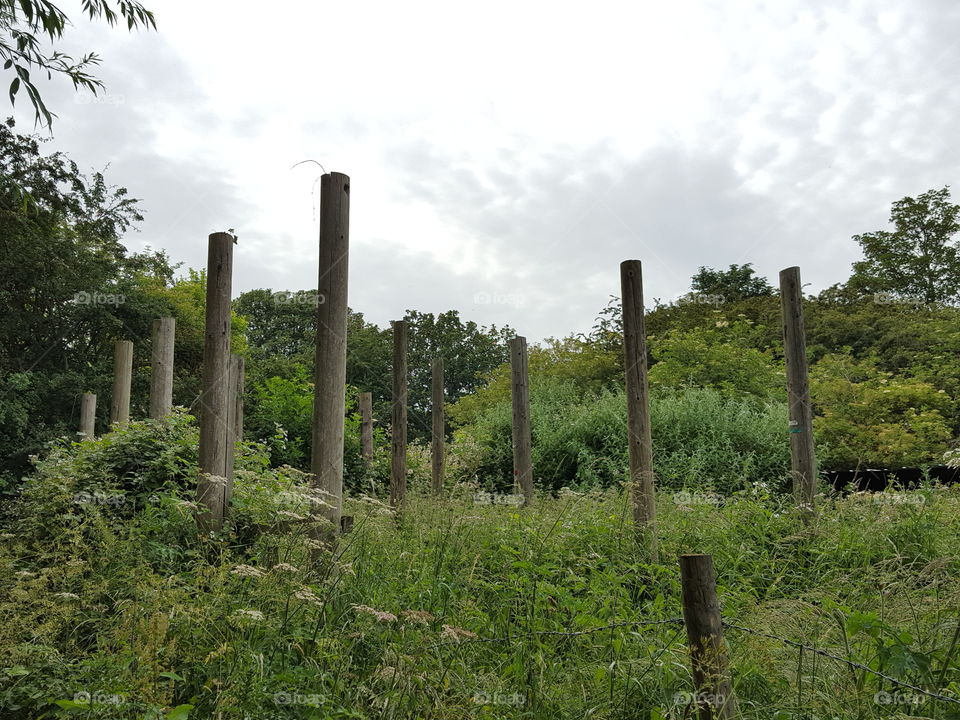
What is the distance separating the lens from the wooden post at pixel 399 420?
1037cm

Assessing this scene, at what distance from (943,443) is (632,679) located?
12887 mm

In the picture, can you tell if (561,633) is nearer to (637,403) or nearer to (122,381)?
(637,403)

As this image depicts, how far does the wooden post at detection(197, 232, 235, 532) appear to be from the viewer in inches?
236

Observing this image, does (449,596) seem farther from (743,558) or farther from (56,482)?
(56,482)

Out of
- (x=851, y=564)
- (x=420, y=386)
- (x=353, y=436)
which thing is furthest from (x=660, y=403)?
(x=420, y=386)

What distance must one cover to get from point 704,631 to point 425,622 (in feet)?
4.69

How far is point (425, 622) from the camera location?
3.72 m

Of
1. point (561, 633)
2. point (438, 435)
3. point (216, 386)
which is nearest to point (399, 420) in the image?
point (438, 435)

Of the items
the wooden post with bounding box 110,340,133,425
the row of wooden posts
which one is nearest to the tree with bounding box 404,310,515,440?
the wooden post with bounding box 110,340,133,425

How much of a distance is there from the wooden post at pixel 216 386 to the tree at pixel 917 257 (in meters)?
24.3

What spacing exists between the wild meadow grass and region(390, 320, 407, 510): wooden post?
4.02 m

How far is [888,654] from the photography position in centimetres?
294

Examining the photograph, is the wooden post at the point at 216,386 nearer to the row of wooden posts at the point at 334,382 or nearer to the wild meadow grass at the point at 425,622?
the row of wooden posts at the point at 334,382

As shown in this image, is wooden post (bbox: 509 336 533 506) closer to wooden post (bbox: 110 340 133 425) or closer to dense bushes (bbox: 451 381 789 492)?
dense bushes (bbox: 451 381 789 492)
